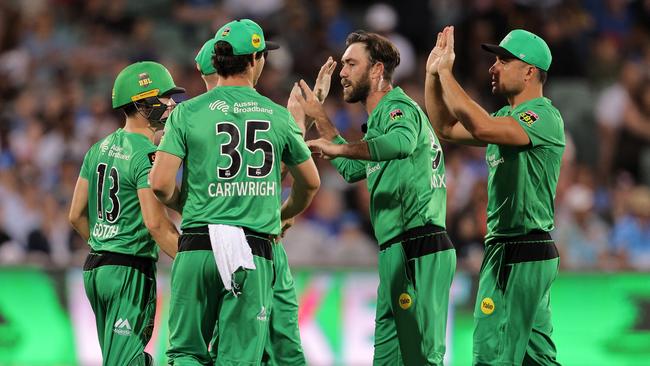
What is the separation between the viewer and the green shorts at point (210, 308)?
289 inches

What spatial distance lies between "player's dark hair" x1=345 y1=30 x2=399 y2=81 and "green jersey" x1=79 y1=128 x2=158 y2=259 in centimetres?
169

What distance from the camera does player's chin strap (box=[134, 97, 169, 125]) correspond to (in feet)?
27.9

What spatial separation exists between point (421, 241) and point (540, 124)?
1.15 meters

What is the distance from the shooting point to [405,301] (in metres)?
8.27

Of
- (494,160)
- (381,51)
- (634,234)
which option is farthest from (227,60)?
(634,234)

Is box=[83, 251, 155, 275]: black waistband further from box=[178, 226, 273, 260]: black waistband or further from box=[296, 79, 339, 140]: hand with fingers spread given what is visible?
box=[296, 79, 339, 140]: hand with fingers spread

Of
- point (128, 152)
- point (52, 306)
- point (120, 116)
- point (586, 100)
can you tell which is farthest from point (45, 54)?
point (128, 152)

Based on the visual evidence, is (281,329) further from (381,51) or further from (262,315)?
(381,51)

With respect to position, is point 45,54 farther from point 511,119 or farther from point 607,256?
point 511,119

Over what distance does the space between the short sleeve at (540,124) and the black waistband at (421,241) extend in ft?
3.08

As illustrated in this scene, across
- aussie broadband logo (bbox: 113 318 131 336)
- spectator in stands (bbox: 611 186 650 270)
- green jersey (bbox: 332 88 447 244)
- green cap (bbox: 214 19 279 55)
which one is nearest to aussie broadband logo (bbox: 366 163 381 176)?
green jersey (bbox: 332 88 447 244)

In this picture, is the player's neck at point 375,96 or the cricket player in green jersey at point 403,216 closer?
the cricket player in green jersey at point 403,216

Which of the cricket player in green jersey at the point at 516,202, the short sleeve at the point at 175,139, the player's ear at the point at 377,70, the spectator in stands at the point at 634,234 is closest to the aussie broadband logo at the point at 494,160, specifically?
the cricket player in green jersey at the point at 516,202

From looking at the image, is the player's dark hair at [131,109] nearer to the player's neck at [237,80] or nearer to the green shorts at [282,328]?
the player's neck at [237,80]
